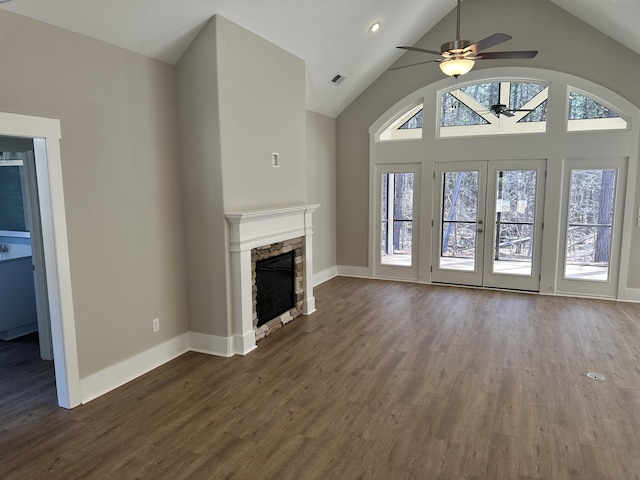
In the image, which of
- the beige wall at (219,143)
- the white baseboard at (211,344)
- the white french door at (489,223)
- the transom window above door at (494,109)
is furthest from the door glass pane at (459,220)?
the white baseboard at (211,344)

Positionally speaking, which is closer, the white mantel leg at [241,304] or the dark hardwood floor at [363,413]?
the dark hardwood floor at [363,413]

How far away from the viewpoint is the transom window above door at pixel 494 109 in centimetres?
622

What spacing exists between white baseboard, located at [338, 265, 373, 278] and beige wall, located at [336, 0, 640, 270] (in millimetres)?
90

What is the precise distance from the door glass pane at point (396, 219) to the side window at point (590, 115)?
7.88 feet

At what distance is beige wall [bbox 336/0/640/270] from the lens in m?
5.73

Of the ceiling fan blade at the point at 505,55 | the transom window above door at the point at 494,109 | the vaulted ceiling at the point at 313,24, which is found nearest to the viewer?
the vaulted ceiling at the point at 313,24

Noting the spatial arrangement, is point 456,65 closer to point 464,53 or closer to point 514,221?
point 464,53

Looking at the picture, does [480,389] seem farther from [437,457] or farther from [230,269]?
[230,269]

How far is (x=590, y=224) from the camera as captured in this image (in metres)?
6.09

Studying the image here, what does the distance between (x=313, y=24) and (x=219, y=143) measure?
190 cm

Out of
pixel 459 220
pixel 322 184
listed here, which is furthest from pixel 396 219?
pixel 322 184

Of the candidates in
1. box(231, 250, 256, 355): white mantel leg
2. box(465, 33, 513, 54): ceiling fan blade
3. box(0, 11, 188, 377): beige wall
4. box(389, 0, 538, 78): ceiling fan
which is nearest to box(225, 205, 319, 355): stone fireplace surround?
box(231, 250, 256, 355): white mantel leg

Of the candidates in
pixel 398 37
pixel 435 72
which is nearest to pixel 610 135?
pixel 435 72

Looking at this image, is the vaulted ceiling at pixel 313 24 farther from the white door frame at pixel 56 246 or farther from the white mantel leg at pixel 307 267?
the white mantel leg at pixel 307 267
